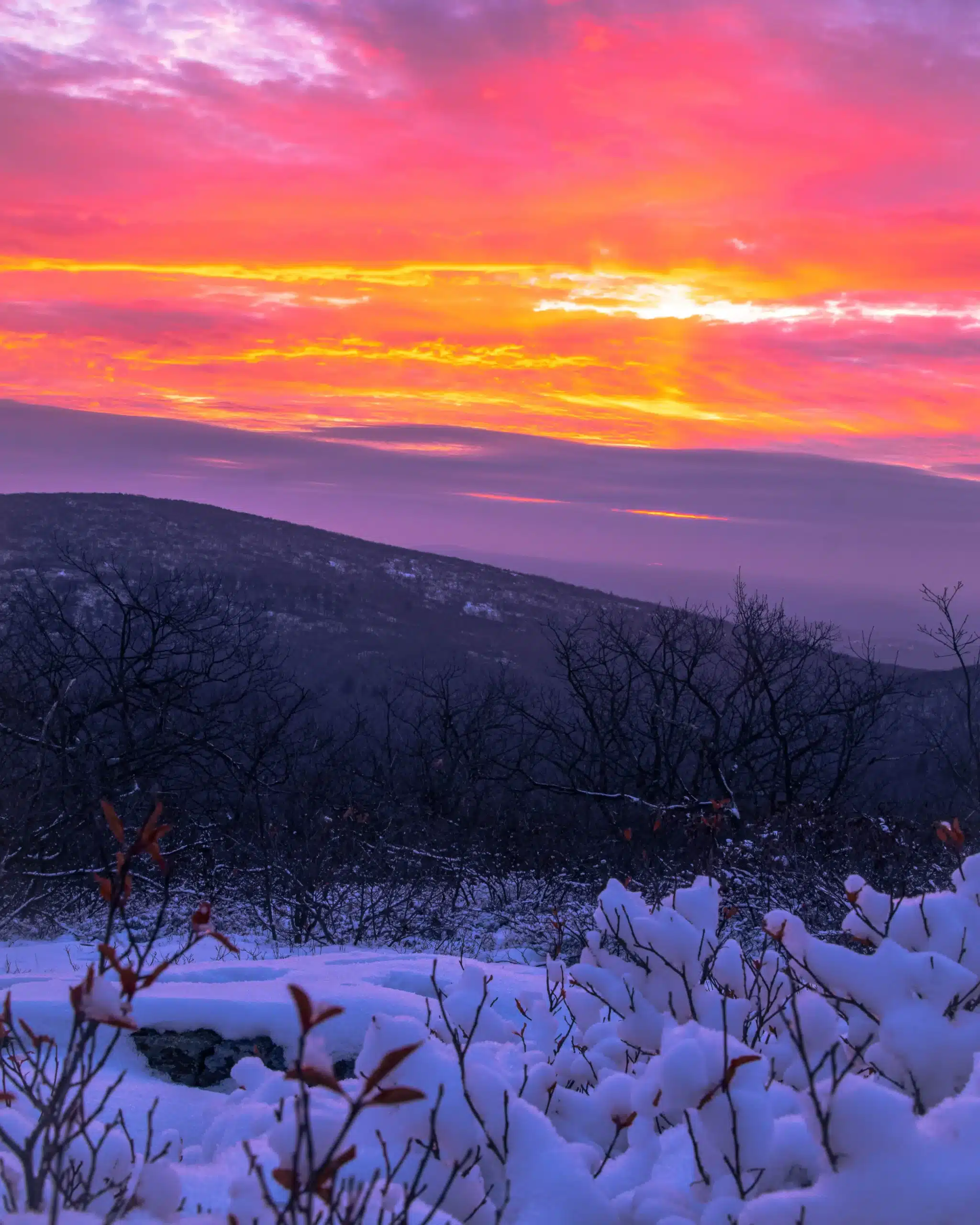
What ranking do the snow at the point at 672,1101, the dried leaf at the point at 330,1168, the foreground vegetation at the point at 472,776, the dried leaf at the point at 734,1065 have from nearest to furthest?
1. the dried leaf at the point at 330,1168
2. the snow at the point at 672,1101
3. the dried leaf at the point at 734,1065
4. the foreground vegetation at the point at 472,776

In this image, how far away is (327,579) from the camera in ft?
167

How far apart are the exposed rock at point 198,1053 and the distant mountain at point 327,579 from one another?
30098mm

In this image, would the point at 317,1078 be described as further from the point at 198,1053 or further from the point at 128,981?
the point at 198,1053

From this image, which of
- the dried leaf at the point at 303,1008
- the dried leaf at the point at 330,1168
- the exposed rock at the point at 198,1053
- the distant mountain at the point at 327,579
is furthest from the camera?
the distant mountain at the point at 327,579

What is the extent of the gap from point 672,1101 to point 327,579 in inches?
1981

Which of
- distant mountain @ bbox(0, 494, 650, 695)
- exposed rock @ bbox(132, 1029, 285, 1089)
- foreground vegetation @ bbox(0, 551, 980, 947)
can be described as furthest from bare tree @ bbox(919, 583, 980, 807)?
distant mountain @ bbox(0, 494, 650, 695)

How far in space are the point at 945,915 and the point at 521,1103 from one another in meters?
1.00

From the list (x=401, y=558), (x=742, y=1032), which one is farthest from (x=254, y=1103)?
(x=401, y=558)

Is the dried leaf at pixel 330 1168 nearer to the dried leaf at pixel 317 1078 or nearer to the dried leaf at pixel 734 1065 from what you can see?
the dried leaf at pixel 317 1078

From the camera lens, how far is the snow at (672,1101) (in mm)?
1207

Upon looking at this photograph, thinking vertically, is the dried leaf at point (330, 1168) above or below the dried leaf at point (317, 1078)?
below

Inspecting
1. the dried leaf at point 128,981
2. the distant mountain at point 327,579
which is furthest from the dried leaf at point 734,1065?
the distant mountain at point 327,579

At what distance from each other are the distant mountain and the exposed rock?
30098 mm

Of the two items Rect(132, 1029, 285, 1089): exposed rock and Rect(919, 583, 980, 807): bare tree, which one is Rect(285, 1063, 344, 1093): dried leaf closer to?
Rect(132, 1029, 285, 1089): exposed rock
